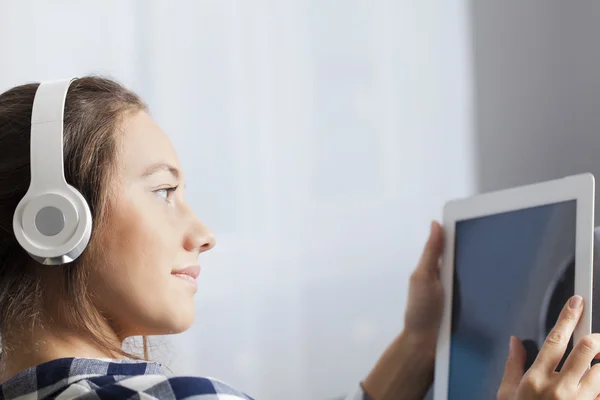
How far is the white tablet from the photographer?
821mm

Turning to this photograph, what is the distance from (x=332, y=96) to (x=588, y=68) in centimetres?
60

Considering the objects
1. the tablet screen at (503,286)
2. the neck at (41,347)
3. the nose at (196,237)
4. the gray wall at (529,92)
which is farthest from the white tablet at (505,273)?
the gray wall at (529,92)

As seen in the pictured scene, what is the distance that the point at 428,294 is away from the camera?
1.04 metres

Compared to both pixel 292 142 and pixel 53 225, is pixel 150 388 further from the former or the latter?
pixel 292 142

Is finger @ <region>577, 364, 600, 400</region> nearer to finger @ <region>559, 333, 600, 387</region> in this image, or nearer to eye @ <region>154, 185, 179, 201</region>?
finger @ <region>559, 333, 600, 387</region>

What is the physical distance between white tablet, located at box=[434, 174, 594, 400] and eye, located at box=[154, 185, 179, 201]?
40 cm

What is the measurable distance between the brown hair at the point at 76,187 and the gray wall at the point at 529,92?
1.09 m

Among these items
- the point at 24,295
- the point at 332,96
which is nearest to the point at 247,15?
the point at 332,96

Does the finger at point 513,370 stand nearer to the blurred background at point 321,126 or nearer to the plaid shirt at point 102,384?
the plaid shirt at point 102,384

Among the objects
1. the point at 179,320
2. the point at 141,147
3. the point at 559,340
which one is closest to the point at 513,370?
the point at 559,340

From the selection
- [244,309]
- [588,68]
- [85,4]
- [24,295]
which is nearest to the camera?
[24,295]

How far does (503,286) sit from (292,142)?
1.93 ft

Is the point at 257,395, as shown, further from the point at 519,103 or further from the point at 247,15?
the point at 519,103

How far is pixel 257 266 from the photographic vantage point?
4.37 ft
